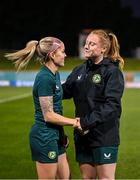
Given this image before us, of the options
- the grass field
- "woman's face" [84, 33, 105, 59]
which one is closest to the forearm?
"woman's face" [84, 33, 105, 59]

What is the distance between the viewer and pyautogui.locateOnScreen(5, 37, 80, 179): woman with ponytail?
5.62 meters

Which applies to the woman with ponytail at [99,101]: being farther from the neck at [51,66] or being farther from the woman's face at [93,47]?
the neck at [51,66]

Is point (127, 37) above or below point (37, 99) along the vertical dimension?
below

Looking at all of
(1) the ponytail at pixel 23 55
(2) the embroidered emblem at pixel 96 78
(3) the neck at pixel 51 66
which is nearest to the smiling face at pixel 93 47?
(2) the embroidered emblem at pixel 96 78

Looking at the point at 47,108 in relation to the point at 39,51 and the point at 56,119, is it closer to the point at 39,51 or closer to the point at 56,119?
the point at 56,119

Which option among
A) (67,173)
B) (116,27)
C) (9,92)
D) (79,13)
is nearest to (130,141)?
(67,173)

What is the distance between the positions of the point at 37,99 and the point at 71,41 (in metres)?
59.8

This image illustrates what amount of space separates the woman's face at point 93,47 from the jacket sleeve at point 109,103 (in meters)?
0.25

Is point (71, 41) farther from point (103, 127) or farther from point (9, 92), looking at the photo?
point (103, 127)

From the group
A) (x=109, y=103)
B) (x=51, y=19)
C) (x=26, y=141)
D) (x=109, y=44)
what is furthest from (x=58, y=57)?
(x=51, y=19)

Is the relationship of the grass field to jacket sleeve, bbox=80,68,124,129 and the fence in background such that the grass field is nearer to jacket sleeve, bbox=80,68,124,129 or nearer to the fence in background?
jacket sleeve, bbox=80,68,124,129

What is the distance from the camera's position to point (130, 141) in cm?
1216

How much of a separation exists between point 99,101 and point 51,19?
62.2m

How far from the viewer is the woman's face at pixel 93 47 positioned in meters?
5.79
